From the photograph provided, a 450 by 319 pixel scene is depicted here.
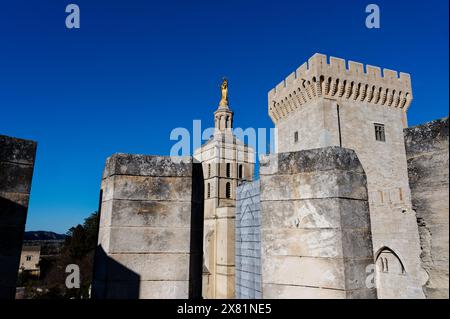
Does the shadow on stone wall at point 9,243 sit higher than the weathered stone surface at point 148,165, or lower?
lower

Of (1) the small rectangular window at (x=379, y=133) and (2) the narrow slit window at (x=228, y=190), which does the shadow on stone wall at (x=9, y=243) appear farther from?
(2) the narrow slit window at (x=228, y=190)

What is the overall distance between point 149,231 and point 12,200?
5.20 feet

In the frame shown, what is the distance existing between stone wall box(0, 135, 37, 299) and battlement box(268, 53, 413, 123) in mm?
17563

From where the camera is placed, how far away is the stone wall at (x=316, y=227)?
12.2ft

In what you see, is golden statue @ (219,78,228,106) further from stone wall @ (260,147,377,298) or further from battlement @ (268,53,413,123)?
stone wall @ (260,147,377,298)

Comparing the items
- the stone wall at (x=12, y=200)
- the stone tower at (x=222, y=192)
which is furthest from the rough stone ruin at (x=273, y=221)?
the stone tower at (x=222, y=192)

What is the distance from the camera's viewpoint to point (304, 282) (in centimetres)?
382

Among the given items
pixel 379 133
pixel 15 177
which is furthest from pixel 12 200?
pixel 379 133

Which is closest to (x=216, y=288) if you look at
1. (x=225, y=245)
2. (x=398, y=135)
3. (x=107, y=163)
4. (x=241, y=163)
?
(x=225, y=245)

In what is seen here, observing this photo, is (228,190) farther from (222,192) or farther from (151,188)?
(151,188)

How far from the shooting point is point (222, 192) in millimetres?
42375

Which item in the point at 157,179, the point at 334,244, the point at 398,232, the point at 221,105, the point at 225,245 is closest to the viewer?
the point at 334,244
